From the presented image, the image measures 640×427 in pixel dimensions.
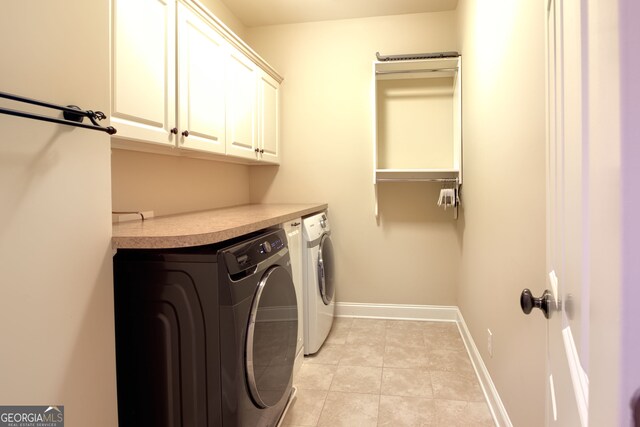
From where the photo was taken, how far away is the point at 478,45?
6.90 feet

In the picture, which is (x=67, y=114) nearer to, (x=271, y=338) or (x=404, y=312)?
(x=271, y=338)

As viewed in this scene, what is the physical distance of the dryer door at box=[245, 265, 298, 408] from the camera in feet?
4.01

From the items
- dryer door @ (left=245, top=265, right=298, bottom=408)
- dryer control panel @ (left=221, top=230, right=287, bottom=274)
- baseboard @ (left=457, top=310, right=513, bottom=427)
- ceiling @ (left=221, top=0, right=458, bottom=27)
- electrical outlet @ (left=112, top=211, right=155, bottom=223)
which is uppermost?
ceiling @ (left=221, top=0, right=458, bottom=27)

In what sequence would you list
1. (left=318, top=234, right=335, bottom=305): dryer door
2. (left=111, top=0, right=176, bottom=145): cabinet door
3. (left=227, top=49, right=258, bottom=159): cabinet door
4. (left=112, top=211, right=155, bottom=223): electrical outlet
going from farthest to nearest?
(left=318, top=234, right=335, bottom=305): dryer door
(left=227, top=49, right=258, bottom=159): cabinet door
(left=112, top=211, right=155, bottom=223): electrical outlet
(left=111, top=0, right=176, bottom=145): cabinet door

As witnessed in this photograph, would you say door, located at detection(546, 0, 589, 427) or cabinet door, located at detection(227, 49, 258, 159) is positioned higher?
cabinet door, located at detection(227, 49, 258, 159)

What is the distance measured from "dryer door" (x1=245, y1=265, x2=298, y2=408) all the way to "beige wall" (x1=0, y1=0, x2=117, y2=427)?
42 centimetres

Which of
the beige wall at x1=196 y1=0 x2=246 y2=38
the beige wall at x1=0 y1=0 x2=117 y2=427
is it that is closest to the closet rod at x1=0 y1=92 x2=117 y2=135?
the beige wall at x1=0 y1=0 x2=117 y2=427

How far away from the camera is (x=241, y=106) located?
8.18ft

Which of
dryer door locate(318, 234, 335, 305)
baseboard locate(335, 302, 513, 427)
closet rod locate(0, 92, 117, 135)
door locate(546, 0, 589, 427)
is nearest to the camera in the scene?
door locate(546, 0, 589, 427)

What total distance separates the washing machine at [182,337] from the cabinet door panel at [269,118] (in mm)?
1827

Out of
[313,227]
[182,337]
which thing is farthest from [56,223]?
[313,227]

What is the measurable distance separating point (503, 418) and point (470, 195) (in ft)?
4.37

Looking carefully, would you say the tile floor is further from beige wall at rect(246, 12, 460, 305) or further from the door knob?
the door knob

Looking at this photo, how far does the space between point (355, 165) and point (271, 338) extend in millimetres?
2076
